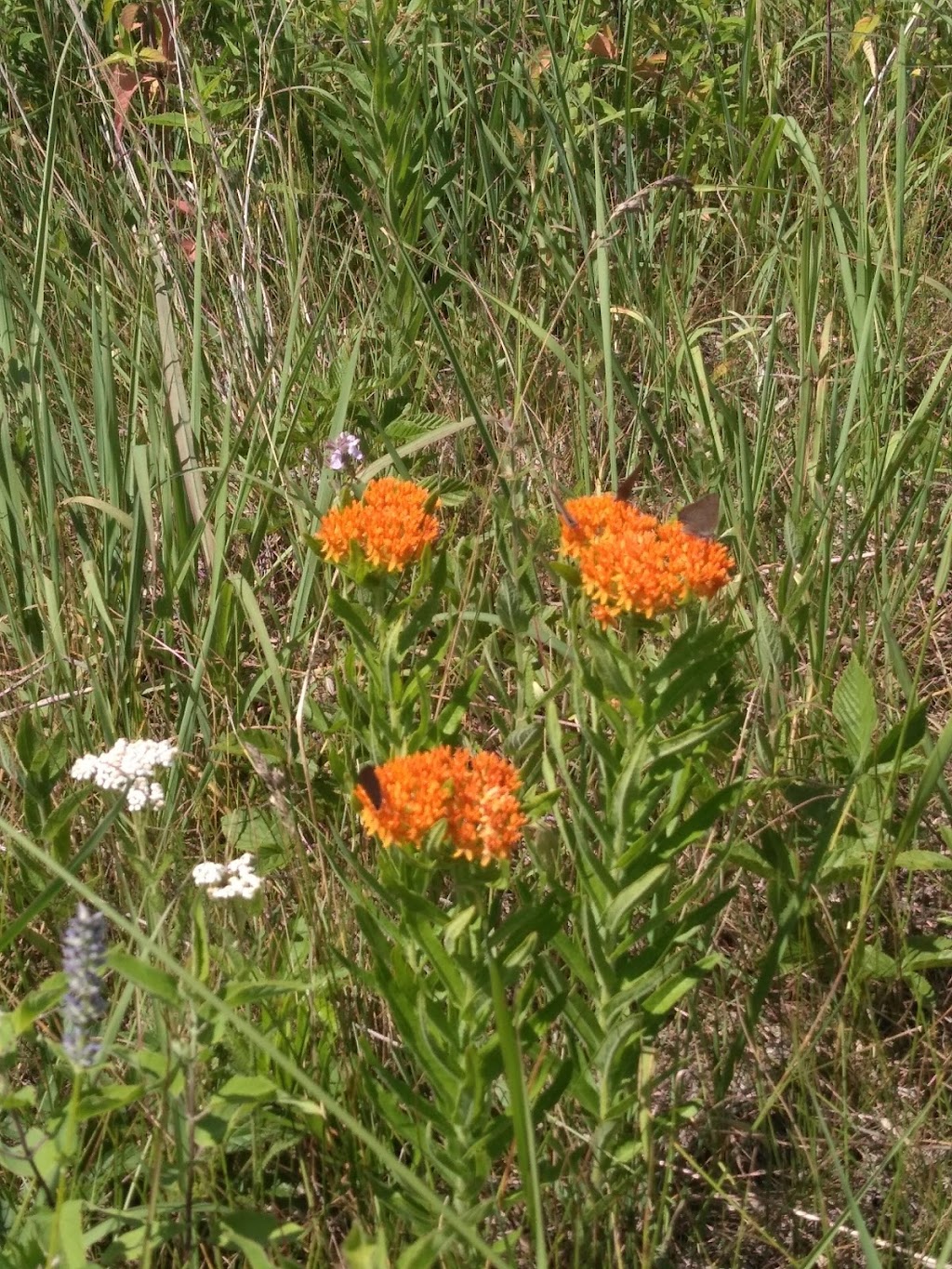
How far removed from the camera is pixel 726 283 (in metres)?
3.05

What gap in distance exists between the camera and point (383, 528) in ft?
4.70

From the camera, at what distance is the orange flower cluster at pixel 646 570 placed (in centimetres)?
126

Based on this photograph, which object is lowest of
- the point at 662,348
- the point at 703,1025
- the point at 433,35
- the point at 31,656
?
the point at 703,1025

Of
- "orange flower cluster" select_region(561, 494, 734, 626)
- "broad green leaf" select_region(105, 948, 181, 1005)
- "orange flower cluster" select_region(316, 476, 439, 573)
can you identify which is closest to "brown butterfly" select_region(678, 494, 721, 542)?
"orange flower cluster" select_region(561, 494, 734, 626)

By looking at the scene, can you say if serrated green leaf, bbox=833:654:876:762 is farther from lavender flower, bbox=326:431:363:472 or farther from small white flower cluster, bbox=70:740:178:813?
small white flower cluster, bbox=70:740:178:813

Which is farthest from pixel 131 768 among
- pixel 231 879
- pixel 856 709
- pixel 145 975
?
pixel 856 709

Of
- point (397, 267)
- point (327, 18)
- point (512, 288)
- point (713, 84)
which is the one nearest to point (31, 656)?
point (397, 267)

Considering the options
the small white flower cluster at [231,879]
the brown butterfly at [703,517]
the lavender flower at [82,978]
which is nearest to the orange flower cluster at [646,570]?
the brown butterfly at [703,517]

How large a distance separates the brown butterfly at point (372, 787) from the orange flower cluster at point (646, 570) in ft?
0.92

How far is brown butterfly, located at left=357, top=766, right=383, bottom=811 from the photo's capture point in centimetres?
111

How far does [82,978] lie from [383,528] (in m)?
0.60

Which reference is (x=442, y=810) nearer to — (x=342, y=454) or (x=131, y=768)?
(x=131, y=768)

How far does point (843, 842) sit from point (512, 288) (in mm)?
1524

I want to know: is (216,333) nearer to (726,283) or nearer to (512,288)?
(512,288)
